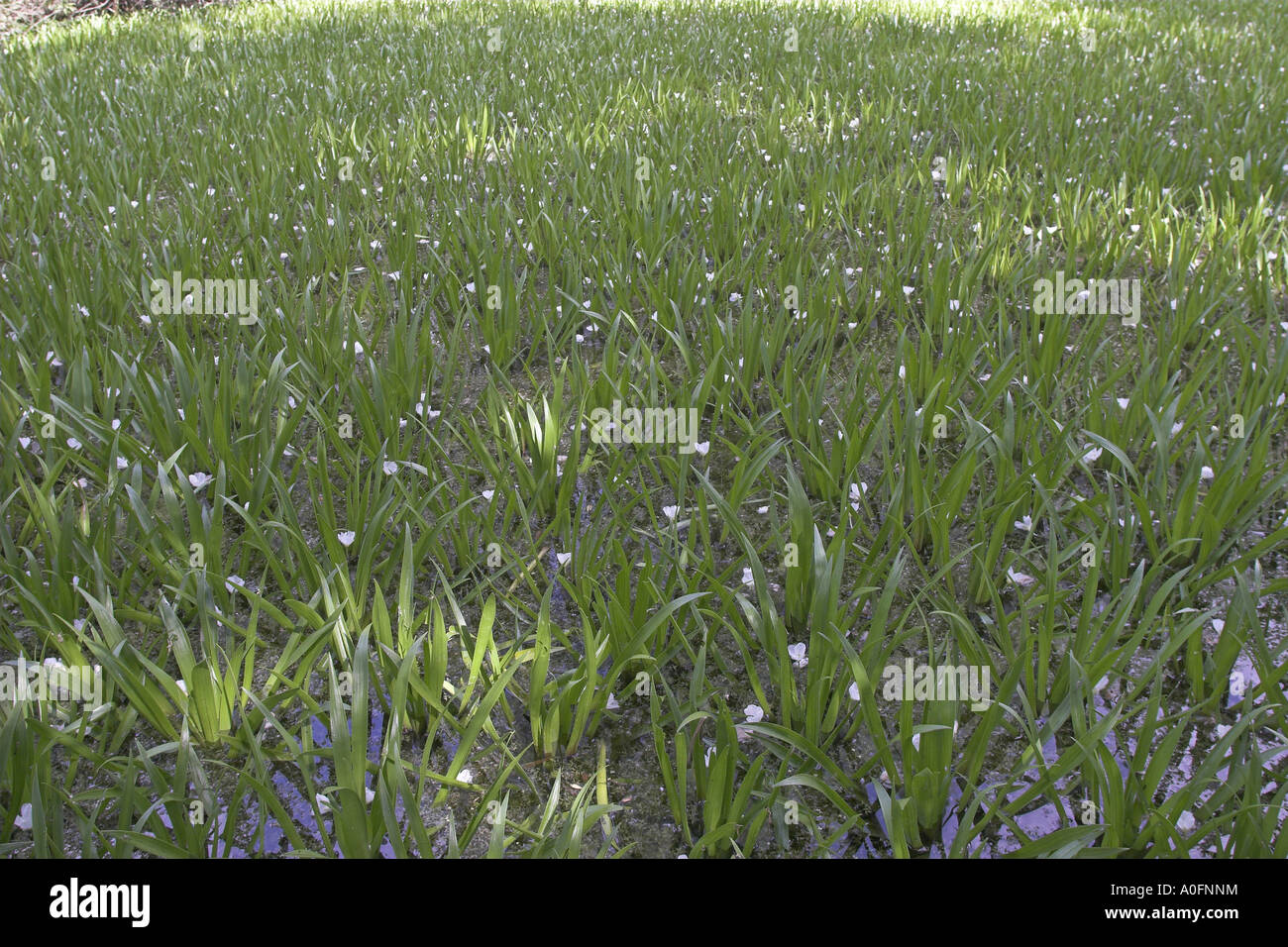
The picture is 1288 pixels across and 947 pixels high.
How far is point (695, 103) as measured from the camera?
485 centimetres

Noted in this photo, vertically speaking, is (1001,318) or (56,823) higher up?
(1001,318)

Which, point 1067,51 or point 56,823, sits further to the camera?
point 1067,51

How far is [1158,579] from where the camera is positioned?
74.6 inches

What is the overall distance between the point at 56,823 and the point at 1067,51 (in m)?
7.43

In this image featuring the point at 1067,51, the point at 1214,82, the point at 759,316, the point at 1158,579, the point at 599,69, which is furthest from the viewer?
the point at 1067,51

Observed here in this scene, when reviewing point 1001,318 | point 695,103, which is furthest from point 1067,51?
point 1001,318

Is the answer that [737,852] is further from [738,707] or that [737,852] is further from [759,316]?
[759,316]

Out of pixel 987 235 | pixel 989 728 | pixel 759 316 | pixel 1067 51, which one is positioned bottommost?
pixel 989 728

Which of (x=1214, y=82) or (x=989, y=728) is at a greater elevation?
(x=1214, y=82)

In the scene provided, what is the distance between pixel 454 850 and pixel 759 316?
171 cm

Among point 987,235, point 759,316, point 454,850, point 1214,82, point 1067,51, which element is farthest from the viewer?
point 1067,51

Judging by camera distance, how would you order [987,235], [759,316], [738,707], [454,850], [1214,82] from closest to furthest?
1. [454,850]
2. [738,707]
3. [759,316]
4. [987,235]
5. [1214,82]
